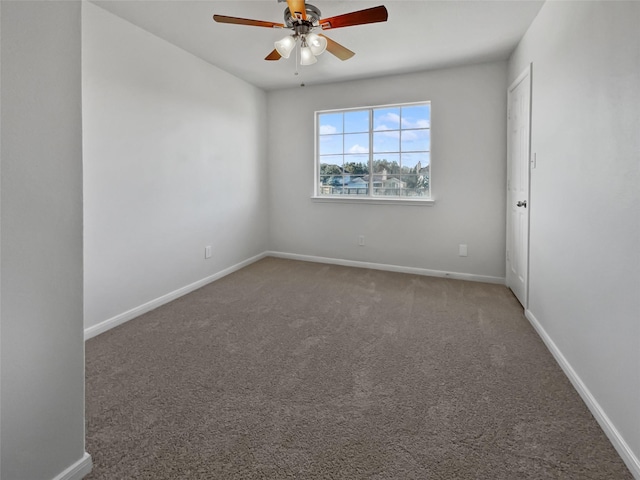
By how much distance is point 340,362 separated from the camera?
2273mm

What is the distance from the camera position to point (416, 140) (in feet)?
14.3

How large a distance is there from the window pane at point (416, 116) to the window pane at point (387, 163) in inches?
15.7

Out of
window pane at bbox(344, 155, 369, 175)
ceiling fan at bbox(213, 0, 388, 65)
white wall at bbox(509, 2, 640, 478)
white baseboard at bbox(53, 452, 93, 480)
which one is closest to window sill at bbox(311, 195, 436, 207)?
window pane at bbox(344, 155, 369, 175)

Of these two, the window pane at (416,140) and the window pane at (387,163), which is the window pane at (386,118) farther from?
the window pane at (387,163)

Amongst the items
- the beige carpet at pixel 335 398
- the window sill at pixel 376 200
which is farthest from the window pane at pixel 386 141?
the beige carpet at pixel 335 398

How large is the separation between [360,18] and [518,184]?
2.21 metres

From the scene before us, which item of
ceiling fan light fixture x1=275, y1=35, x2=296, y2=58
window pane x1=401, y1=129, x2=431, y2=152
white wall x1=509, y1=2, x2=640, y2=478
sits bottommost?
white wall x1=509, y1=2, x2=640, y2=478

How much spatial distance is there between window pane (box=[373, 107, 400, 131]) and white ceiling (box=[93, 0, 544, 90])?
430 millimetres

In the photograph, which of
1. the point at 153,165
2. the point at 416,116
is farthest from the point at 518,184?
the point at 153,165

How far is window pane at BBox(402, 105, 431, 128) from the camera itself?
4250 mm

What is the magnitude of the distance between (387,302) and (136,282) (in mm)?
2250

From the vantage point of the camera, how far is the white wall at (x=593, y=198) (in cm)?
147

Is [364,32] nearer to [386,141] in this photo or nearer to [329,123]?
[386,141]

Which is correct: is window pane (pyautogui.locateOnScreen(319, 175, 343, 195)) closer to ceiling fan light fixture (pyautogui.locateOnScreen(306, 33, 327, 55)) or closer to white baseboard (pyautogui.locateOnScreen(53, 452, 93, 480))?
ceiling fan light fixture (pyautogui.locateOnScreen(306, 33, 327, 55))
